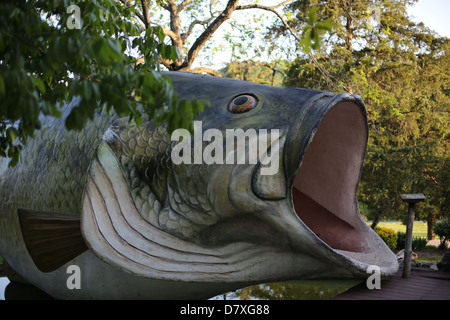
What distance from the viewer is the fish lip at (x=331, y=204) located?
3244 millimetres

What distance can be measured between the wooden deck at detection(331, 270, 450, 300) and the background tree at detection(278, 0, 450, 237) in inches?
253

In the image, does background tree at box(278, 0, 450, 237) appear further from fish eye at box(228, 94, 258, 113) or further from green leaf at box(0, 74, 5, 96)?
green leaf at box(0, 74, 5, 96)

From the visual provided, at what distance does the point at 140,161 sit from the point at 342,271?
5.11 ft

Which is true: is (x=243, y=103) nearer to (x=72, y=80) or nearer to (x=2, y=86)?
(x=72, y=80)

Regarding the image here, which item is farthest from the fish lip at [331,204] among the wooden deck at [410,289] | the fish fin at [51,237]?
the wooden deck at [410,289]

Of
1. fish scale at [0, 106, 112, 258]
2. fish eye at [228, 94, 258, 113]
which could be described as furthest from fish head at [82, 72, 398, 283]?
fish scale at [0, 106, 112, 258]

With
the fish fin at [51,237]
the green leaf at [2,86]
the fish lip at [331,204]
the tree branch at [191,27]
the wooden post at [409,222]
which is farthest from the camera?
the tree branch at [191,27]

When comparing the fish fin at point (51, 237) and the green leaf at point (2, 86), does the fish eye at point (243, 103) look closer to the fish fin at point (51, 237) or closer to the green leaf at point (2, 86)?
the fish fin at point (51, 237)

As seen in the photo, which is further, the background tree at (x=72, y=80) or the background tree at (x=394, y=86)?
the background tree at (x=394, y=86)

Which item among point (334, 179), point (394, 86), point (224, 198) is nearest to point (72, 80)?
point (224, 198)
